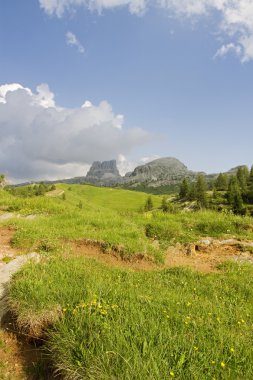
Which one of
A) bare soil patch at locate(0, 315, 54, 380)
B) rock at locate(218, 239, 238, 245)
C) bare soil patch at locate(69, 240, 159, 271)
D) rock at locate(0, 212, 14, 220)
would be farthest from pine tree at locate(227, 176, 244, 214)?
bare soil patch at locate(0, 315, 54, 380)

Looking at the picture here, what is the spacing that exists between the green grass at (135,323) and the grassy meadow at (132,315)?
0.05 ft

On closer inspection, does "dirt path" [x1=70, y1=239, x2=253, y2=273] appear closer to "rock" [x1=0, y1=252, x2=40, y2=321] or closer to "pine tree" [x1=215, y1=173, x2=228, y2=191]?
"rock" [x1=0, y1=252, x2=40, y2=321]

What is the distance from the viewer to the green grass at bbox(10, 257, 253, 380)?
4293 mm

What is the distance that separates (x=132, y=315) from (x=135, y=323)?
32 cm

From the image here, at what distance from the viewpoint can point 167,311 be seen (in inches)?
241

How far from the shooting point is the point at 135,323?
17.1 feet

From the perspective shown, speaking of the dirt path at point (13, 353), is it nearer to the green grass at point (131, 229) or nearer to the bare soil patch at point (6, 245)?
the bare soil patch at point (6, 245)

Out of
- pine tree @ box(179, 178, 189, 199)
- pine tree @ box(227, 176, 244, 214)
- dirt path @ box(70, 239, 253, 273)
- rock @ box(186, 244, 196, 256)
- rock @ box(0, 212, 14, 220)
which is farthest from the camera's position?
pine tree @ box(179, 178, 189, 199)

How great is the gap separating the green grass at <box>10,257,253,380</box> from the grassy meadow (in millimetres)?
16

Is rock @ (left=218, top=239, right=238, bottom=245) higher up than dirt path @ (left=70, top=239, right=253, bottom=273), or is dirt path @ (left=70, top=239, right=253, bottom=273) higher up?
rock @ (left=218, top=239, right=238, bottom=245)

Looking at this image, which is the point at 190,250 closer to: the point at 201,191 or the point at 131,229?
the point at 131,229

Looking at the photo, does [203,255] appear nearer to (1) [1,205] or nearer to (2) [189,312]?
(2) [189,312]

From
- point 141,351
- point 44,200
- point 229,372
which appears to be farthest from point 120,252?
point 44,200

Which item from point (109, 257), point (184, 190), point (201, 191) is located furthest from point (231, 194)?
point (109, 257)
